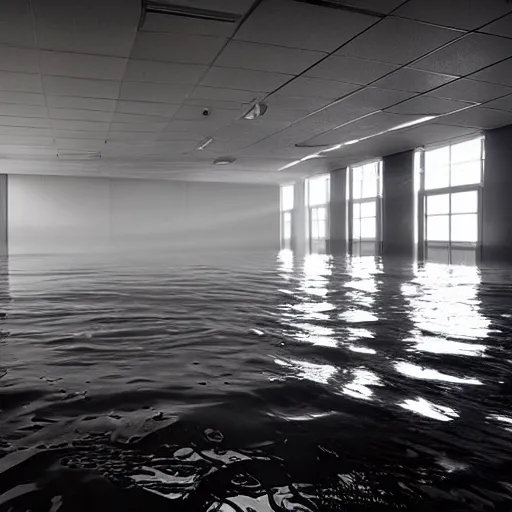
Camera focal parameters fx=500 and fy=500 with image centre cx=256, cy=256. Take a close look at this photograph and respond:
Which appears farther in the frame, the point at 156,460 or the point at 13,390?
the point at 13,390

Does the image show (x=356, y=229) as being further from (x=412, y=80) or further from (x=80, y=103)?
(x=80, y=103)

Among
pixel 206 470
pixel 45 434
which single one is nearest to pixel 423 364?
pixel 206 470

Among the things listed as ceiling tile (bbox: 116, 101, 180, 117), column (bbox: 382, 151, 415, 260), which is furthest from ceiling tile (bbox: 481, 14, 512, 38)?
column (bbox: 382, 151, 415, 260)

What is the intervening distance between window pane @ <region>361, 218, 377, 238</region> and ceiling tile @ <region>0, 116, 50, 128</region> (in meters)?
9.45

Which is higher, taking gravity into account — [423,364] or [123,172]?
[123,172]

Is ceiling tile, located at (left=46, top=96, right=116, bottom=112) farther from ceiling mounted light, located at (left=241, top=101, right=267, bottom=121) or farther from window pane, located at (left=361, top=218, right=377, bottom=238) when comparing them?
window pane, located at (left=361, top=218, right=377, bottom=238)

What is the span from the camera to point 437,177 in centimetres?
1263

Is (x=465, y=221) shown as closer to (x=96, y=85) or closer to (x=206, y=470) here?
(x=96, y=85)

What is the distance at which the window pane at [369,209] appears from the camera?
15.3 meters

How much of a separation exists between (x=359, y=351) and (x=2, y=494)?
74.8 inches

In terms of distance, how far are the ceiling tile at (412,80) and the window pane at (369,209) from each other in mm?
7685

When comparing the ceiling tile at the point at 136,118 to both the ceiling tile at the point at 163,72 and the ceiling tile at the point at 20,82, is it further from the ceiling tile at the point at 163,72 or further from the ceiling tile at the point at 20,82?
the ceiling tile at the point at 163,72

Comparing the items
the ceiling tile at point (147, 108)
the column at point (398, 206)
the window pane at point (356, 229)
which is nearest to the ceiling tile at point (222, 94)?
the ceiling tile at point (147, 108)

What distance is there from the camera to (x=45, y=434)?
5.26ft
